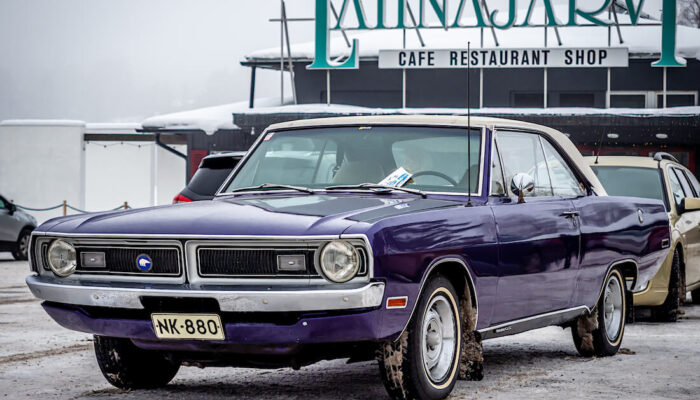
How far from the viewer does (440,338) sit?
6.43 metres

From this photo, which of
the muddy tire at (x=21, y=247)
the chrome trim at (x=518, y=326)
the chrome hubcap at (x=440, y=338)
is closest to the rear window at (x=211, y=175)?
the chrome trim at (x=518, y=326)

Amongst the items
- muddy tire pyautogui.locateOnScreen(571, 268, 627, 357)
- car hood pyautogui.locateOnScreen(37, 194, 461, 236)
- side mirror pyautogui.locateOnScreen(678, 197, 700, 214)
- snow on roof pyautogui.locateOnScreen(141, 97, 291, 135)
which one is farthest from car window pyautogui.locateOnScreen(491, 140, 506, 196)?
snow on roof pyautogui.locateOnScreen(141, 97, 291, 135)

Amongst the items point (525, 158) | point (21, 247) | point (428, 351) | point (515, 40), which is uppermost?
point (515, 40)

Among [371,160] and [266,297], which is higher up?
[371,160]

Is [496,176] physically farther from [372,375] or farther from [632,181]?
[632,181]

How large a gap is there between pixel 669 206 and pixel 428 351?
621 centimetres

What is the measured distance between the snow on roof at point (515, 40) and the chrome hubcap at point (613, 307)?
26.0m

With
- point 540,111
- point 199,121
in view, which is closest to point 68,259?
point 540,111

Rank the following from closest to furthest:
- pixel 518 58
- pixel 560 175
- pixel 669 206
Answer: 1. pixel 560 175
2. pixel 669 206
3. pixel 518 58

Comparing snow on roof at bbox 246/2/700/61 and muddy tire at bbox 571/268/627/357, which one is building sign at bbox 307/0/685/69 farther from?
muddy tire at bbox 571/268/627/357

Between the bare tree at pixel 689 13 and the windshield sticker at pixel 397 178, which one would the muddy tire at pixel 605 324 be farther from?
the bare tree at pixel 689 13

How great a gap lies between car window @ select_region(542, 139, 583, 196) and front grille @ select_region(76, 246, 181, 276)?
123 inches

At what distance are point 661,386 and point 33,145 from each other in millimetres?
36473

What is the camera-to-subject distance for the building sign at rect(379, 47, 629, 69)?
31359mm
